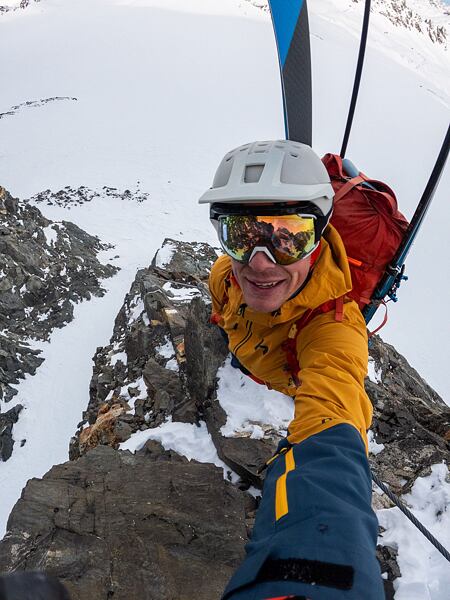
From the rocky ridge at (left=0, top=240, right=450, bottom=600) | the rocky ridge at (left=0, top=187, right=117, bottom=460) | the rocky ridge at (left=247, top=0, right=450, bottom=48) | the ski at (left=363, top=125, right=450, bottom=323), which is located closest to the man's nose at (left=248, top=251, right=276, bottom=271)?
the ski at (left=363, top=125, right=450, bottom=323)

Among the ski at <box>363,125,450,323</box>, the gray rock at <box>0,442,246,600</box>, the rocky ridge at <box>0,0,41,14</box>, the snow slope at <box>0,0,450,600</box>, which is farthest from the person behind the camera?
the rocky ridge at <box>0,0,41,14</box>

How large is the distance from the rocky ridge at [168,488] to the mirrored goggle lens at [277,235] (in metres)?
2.39

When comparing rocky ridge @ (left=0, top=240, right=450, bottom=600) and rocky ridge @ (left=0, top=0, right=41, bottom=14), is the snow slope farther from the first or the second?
rocky ridge @ (left=0, top=0, right=41, bottom=14)

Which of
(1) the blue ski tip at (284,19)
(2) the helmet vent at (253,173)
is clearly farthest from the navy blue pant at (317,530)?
(1) the blue ski tip at (284,19)

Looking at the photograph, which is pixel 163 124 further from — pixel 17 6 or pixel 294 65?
pixel 17 6

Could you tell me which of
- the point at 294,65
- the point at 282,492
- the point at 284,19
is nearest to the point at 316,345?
the point at 282,492

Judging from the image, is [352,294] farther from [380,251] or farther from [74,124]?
[74,124]

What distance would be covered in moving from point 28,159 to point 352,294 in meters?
32.2

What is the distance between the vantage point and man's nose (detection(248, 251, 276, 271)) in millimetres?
2723

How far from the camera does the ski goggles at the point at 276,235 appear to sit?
106 inches

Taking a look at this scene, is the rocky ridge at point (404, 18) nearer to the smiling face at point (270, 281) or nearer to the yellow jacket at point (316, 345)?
the yellow jacket at point (316, 345)

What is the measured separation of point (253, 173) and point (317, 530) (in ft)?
6.86

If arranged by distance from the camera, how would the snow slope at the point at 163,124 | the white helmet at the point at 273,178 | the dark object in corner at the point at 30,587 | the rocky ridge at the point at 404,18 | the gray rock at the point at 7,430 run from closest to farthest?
the dark object in corner at the point at 30,587 < the white helmet at the point at 273,178 < the gray rock at the point at 7,430 < the snow slope at the point at 163,124 < the rocky ridge at the point at 404,18

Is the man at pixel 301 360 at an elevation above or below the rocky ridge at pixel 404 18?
below
